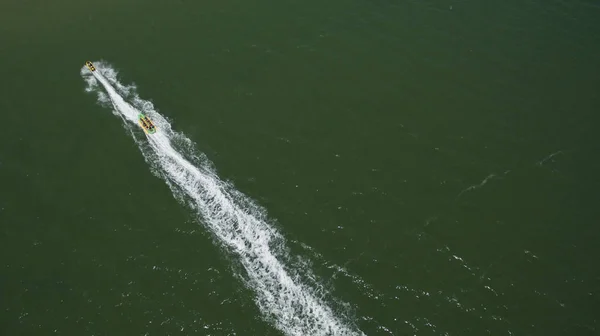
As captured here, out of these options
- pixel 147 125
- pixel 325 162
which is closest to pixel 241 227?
pixel 325 162

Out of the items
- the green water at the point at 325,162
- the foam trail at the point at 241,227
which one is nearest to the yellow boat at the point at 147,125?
the foam trail at the point at 241,227

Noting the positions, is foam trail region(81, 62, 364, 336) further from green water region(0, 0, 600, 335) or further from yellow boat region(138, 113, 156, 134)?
green water region(0, 0, 600, 335)

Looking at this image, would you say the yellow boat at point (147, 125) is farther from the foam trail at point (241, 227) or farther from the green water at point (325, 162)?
the green water at point (325, 162)

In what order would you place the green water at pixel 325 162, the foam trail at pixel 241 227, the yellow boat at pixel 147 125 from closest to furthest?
the foam trail at pixel 241 227
the green water at pixel 325 162
the yellow boat at pixel 147 125

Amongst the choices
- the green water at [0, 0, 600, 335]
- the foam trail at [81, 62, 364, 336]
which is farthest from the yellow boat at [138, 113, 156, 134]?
the green water at [0, 0, 600, 335]

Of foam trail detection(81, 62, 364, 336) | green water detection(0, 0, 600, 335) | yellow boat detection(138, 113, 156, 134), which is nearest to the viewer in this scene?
foam trail detection(81, 62, 364, 336)

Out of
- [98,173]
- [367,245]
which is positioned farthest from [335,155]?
[98,173]

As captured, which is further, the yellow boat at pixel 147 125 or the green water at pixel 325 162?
the yellow boat at pixel 147 125
